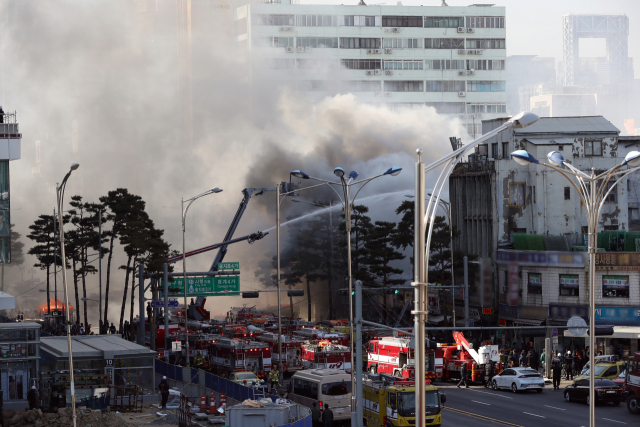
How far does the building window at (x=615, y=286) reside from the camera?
53125mm

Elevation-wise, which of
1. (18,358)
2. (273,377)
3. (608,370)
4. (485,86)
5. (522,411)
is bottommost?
(522,411)

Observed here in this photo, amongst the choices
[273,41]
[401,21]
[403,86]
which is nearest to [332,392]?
[273,41]

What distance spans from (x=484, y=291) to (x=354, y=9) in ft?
234

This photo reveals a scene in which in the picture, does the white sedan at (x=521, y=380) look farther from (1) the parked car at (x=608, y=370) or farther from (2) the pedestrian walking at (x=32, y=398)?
(2) the pedestrian walking at (x=32, y=398)

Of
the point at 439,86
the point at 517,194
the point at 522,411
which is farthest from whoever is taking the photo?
the point at 439,86

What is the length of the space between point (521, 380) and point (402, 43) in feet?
297

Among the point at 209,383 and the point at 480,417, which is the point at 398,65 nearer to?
the point at 209,383

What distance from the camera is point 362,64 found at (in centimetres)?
12256

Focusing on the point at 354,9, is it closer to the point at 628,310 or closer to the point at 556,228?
the point at 556,228

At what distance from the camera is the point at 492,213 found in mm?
66312

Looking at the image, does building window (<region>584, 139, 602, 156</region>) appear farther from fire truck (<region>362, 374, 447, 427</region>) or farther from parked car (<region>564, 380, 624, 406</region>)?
fire truck (<region>362, 374, 447, 427</region>)

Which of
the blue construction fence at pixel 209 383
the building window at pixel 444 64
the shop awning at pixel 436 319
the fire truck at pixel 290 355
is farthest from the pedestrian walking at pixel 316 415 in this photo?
the building window at pixel 444 64

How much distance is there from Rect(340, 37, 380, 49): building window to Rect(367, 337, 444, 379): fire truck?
8466 centimetres

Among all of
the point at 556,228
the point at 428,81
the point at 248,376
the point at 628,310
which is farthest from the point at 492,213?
the point at 428,81
